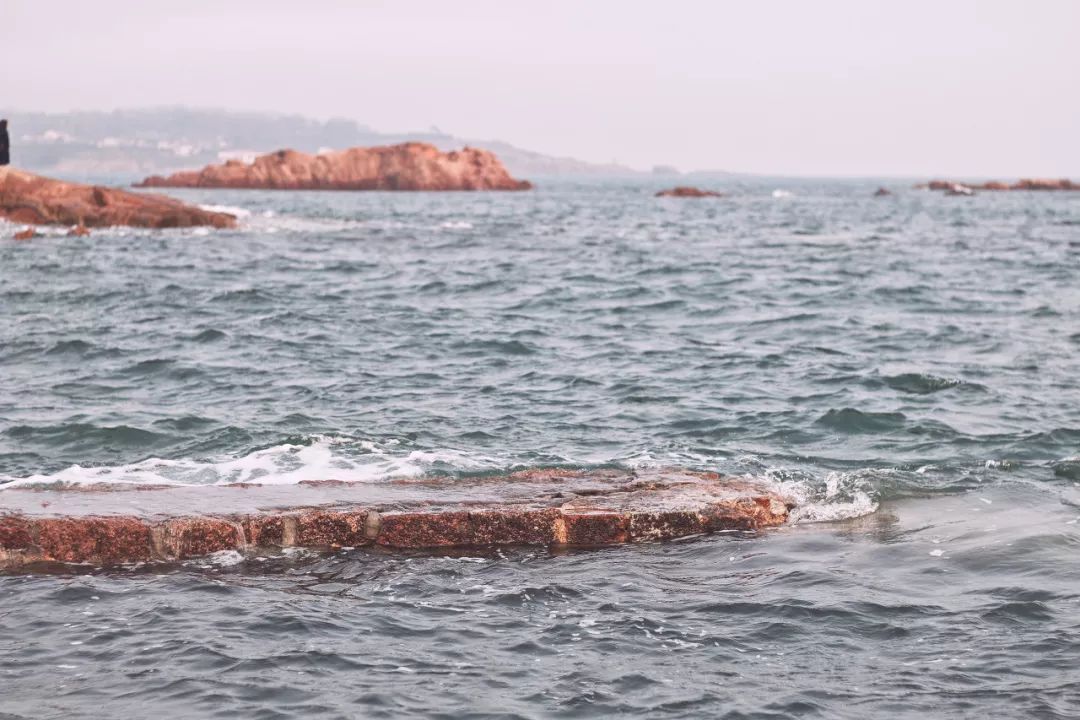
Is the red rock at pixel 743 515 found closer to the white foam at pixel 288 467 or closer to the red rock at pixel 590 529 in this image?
the red rock at pixel 590 529

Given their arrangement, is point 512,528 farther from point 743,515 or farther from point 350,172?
point 350,172

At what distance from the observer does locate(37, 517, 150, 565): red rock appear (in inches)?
374

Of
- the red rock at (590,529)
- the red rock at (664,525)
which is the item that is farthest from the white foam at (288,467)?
the red rock at (664,525)

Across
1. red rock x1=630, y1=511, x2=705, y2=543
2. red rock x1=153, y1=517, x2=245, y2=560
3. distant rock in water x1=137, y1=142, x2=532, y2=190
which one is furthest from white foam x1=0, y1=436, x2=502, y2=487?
distant rock in water x1=137, y1=142, x2=532, y2=190

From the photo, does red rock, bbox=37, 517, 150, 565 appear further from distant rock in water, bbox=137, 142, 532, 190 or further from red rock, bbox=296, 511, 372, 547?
distant rock in water, bbox=137, 142, 532, 190

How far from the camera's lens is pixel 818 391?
1747cm

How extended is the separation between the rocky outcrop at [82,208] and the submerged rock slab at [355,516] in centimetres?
3777

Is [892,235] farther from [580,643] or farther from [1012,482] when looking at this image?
[580,643]

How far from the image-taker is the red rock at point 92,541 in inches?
374

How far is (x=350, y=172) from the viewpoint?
124562 mm

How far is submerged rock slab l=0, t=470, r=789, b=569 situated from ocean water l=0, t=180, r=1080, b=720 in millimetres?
275

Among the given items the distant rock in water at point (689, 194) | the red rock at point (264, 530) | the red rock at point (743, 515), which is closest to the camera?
the red rock at point (264, 530)

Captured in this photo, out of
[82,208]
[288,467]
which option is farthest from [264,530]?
[82,208]

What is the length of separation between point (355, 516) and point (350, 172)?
118 m
